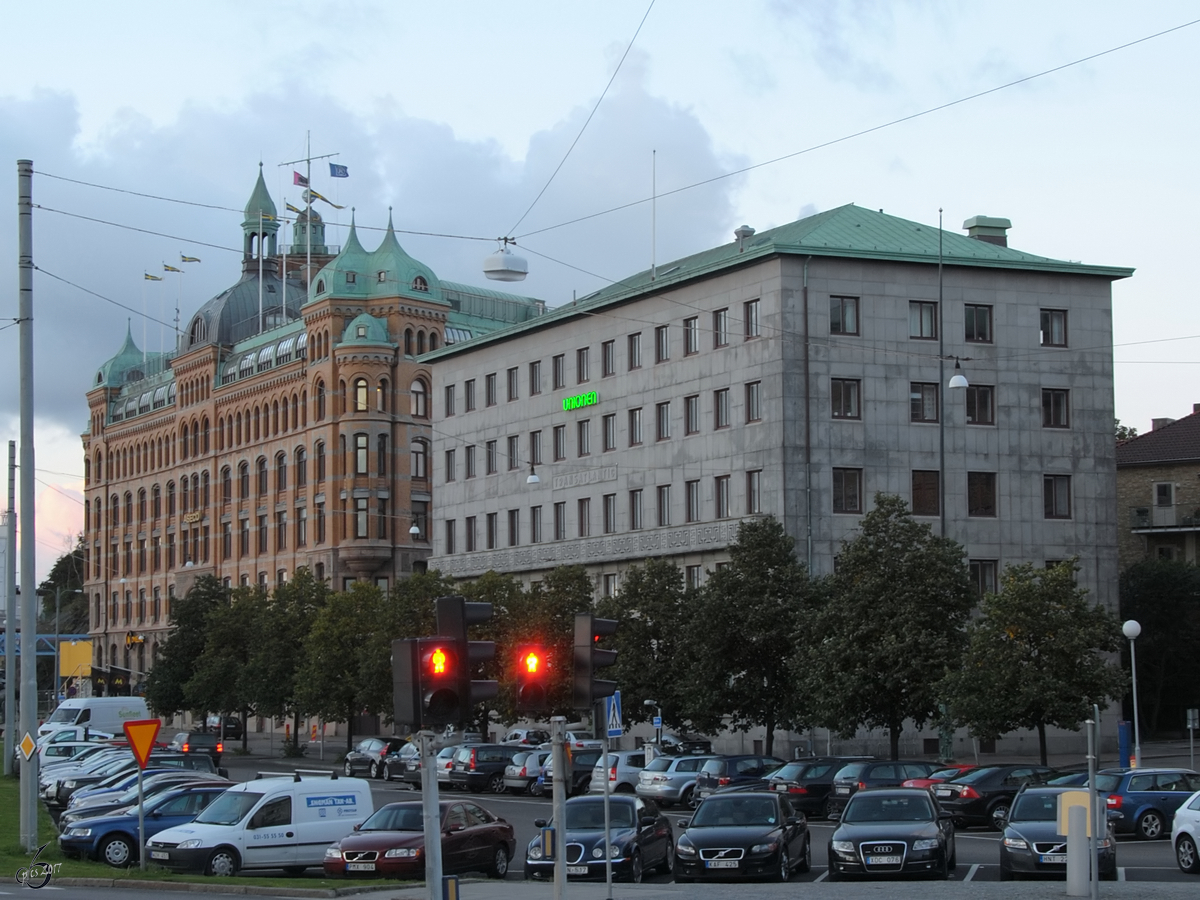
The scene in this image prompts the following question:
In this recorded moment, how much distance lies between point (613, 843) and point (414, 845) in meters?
3.27

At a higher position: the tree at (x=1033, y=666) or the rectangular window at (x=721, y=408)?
the rectangular window at (x=721, y=408)

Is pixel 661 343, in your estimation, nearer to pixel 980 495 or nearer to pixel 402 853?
pixel 980 495

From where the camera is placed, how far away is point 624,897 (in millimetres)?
23281

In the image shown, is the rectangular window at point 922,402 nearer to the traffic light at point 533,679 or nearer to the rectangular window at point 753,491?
the rectangular window at point 753,491

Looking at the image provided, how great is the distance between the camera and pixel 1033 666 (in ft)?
147

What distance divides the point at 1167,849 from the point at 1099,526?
3595cm

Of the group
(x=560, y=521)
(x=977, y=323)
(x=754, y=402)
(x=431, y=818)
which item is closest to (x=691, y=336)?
(x=754, y=402)

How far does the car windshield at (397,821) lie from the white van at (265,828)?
136 cm

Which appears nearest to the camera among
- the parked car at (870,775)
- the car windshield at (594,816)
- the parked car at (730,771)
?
Answer: the car windshield at (594,816)

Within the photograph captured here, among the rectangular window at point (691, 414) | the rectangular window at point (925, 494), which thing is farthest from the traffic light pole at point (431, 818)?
the rectangular window at point (691, 414)

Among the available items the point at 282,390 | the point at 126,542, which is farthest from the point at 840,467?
the point at 126,542

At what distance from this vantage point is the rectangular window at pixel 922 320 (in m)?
64.0

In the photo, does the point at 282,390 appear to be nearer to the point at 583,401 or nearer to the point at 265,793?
the point at 583,401

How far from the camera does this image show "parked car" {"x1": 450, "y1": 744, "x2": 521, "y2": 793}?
173ft
